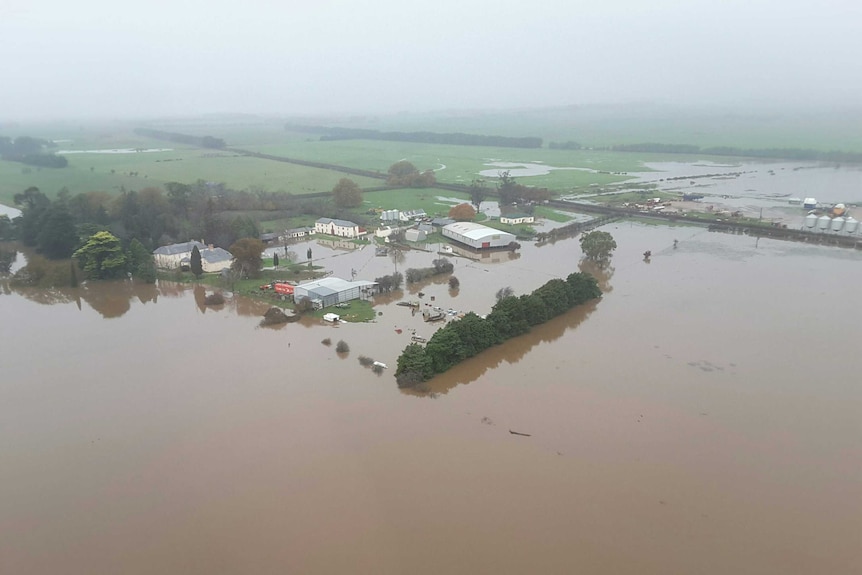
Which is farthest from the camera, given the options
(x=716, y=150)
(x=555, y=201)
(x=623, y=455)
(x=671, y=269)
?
(x=716, y=150)

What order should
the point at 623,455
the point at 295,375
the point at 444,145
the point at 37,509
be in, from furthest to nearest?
the point at 444,145 < the point at 295,375 < the point at 623,455 < the point at 37,509

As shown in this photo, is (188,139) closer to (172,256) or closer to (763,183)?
(172,256)

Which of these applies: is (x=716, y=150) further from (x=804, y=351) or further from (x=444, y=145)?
(x=804, y=351)

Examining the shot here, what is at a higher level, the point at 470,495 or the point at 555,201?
the point at 555,201

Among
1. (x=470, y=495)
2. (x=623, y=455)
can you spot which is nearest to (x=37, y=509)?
(x=470, y=495)

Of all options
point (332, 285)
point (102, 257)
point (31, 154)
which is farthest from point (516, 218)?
point (31, 154)

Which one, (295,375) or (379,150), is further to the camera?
(379,150)

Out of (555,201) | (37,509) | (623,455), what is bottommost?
(37,509)
